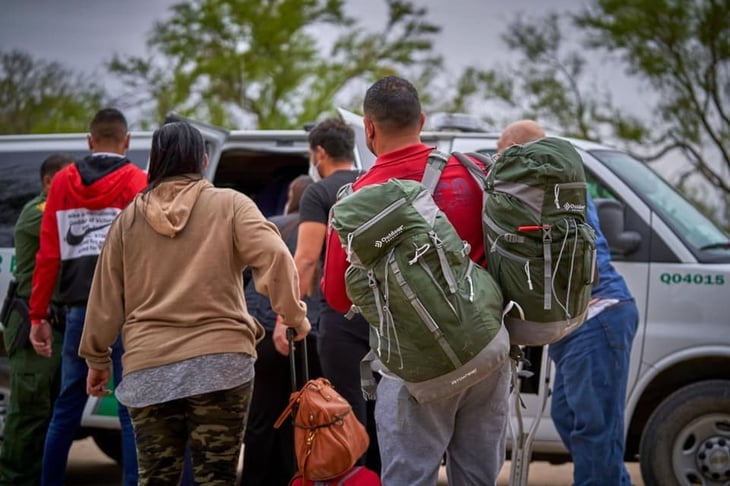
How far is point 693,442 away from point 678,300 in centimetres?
79

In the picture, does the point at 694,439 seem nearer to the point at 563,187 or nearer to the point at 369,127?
the point at 563,187

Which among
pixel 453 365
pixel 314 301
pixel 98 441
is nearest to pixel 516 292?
pixel 453 365

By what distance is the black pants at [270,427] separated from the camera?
592 centimetres

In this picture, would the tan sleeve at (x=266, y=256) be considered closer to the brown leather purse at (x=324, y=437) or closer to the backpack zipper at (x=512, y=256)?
the brown leather purse at (x=324, y=437)

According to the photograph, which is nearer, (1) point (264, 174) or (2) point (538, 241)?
(2) point (538, 241)

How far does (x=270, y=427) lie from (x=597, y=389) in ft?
5.90

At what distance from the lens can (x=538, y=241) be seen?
3.68 m

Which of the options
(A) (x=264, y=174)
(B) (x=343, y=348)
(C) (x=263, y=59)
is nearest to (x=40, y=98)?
(C) (x=263, y=59)

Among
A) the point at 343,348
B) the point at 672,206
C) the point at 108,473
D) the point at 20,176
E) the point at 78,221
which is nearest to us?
the point at 343,348

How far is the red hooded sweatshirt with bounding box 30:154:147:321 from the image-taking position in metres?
5.54

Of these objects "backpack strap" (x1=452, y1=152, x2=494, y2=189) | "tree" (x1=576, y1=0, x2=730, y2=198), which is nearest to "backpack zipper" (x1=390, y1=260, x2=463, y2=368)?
"backpack strap" (x1=452, y1=152, x2=494, y2=189)

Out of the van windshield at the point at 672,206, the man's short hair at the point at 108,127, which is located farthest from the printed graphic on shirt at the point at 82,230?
the van windshield at the point at 672,206

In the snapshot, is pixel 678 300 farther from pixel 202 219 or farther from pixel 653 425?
pixel 202 219

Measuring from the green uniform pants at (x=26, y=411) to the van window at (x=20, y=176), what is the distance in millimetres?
1174
